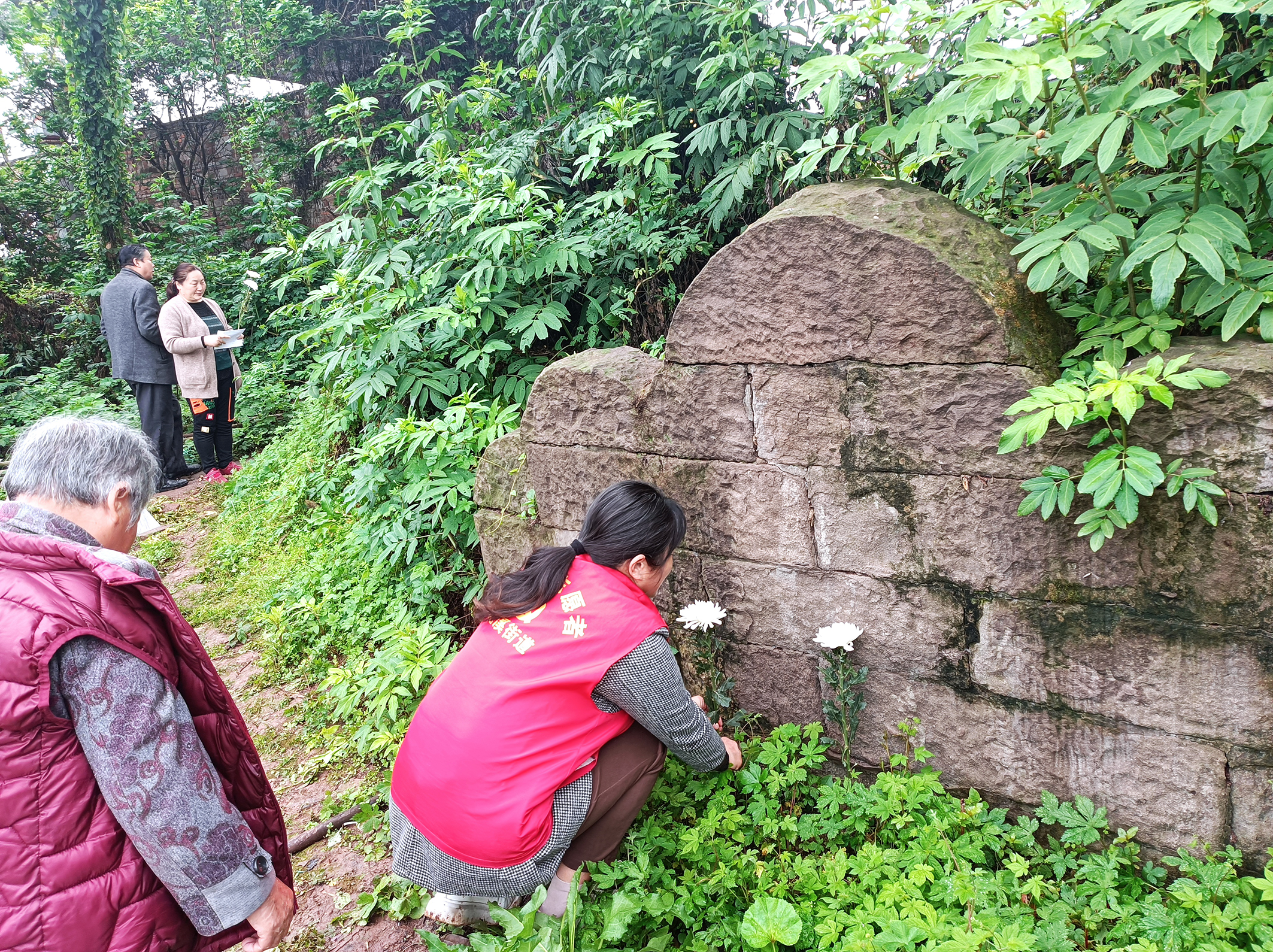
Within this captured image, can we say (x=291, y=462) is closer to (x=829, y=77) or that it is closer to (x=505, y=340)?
(x=505, y=340)

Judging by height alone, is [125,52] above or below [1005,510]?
above

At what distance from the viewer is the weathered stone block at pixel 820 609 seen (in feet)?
7.77

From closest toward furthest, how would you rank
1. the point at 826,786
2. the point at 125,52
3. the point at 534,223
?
the point at 826,786
the point at 534,223
the point at 125,52

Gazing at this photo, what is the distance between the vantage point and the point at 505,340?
13.8ft

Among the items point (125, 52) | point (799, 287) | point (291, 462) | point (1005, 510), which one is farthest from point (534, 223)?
point (125, 52)

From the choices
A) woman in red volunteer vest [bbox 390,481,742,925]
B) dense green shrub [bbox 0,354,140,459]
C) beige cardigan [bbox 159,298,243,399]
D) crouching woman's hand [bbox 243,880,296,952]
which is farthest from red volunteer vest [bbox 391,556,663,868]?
dense green shrub [bbox 0,354,140,459]

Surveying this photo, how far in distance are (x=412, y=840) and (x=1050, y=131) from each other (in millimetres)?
2751

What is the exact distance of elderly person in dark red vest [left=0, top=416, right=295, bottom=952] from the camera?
1502mm

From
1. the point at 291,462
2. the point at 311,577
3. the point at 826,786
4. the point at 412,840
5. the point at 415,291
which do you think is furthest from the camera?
the point at 291,462

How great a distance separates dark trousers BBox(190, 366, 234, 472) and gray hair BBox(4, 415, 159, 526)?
549 cm

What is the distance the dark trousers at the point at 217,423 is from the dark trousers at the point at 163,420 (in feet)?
0.54

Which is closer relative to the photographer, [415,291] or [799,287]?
[799,287]

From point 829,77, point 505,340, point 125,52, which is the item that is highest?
point 125,52

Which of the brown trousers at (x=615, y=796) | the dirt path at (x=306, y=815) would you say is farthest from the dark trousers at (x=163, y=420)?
the brown trousers at (x=615, y=796)
